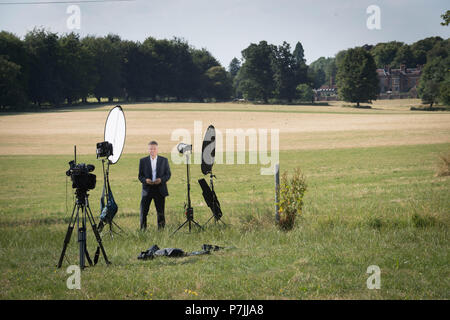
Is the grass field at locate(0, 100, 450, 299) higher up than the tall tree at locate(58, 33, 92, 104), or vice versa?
the tall tree at locate(58, 33, 92, 104)

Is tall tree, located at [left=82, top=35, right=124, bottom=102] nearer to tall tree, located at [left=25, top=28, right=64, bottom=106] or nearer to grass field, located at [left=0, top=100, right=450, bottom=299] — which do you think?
tall tree, located at [left=25, top=28, right=64, bottom=106]

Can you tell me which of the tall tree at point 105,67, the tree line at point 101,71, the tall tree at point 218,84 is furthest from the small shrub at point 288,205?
the tall tree at point 218,84

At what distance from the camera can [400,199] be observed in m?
14.3

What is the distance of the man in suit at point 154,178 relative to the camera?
Result: 11.1 metres

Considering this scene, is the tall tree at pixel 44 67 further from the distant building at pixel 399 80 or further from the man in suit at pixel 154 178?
the distant building at pixel 399 80

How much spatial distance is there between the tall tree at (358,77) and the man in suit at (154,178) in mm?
89923

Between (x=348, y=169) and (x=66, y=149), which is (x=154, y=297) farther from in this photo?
(x=66, y=149)

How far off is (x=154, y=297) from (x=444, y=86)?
4213cm

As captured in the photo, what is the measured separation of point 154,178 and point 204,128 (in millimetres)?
44281

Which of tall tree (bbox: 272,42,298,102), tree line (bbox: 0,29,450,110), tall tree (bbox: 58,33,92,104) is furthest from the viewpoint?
tall tree (bbox: 272,42,298,102)

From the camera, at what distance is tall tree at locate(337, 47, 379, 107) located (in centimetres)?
9569

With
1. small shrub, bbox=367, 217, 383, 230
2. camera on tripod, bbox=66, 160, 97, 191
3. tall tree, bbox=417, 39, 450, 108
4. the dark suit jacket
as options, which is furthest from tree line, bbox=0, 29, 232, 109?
small shrub, bbox=367, 217, 383, 230

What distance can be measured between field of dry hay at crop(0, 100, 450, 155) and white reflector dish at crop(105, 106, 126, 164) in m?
26.9

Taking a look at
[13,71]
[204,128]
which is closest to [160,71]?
[13,71]
